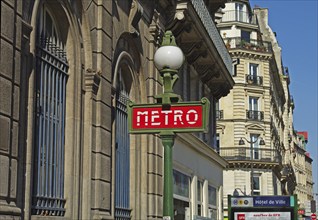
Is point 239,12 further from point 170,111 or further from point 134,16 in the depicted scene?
point 170,111

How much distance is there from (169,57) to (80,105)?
4.97 metres

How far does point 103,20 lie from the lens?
46.6 feet

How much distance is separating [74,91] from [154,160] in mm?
4657

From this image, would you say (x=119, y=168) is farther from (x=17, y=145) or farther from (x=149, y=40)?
(x=17, y=145)

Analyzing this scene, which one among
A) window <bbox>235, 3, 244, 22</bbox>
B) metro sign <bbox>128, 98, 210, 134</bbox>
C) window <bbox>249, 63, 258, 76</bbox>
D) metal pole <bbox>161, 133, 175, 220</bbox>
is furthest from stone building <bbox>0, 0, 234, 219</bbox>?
window <bbox>235, 3, 244, 22</bbox>

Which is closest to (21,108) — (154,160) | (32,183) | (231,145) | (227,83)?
(32,183)

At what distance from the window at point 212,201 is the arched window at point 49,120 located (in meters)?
15.2

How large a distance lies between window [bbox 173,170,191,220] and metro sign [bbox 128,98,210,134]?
39.0ft

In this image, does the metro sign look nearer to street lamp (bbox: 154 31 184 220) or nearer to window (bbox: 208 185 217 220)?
street lamp (bbox: 154 31 184 220)

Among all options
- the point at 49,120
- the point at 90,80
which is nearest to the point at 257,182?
the point at 90,80

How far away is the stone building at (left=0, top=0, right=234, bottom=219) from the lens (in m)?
10.3

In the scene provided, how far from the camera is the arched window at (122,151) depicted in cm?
1564

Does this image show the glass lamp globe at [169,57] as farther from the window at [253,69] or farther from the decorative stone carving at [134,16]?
the window at [253,69]

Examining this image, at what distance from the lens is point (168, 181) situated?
27.8ft
